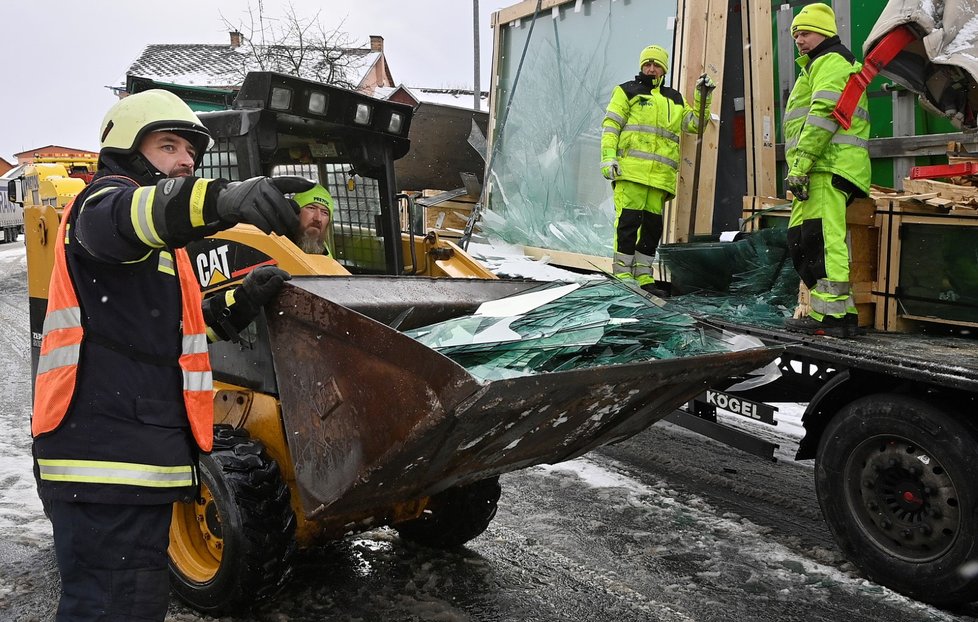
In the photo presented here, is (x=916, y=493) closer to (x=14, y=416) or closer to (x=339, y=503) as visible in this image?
(x=339, y=503)

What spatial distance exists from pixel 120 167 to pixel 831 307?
11.3 ft

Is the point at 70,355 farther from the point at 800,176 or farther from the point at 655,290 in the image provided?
the point at 655,290

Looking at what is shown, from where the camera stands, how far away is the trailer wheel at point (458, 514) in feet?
12.3

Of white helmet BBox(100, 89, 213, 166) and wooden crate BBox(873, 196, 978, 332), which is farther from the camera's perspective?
wooden crate BBox(873, 196, 978, 332)

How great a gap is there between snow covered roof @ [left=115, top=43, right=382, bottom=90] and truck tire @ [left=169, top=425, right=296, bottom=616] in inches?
1190

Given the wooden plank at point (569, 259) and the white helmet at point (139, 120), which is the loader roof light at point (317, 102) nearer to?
the white helmet at point (139, 120)

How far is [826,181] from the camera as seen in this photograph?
450 centimetres

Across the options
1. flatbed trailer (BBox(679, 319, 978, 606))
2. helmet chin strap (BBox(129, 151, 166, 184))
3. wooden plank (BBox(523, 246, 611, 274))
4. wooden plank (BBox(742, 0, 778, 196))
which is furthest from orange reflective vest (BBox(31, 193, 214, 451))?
wooden plank (BBox(523, 246, 611, 274))

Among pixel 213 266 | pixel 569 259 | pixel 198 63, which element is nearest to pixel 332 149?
pixel 213 266

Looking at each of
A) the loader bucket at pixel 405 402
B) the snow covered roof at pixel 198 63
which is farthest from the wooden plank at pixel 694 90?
the snow covered roof at pixel 198 63

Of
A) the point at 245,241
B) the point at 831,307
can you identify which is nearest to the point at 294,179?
the point at 245,241

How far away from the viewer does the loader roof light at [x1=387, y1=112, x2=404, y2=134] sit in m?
4.16

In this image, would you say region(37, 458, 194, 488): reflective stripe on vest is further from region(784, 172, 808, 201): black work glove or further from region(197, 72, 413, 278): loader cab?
region(784, 172, 808, 201): black work glove

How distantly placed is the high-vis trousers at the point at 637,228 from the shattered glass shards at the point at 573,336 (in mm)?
3154
